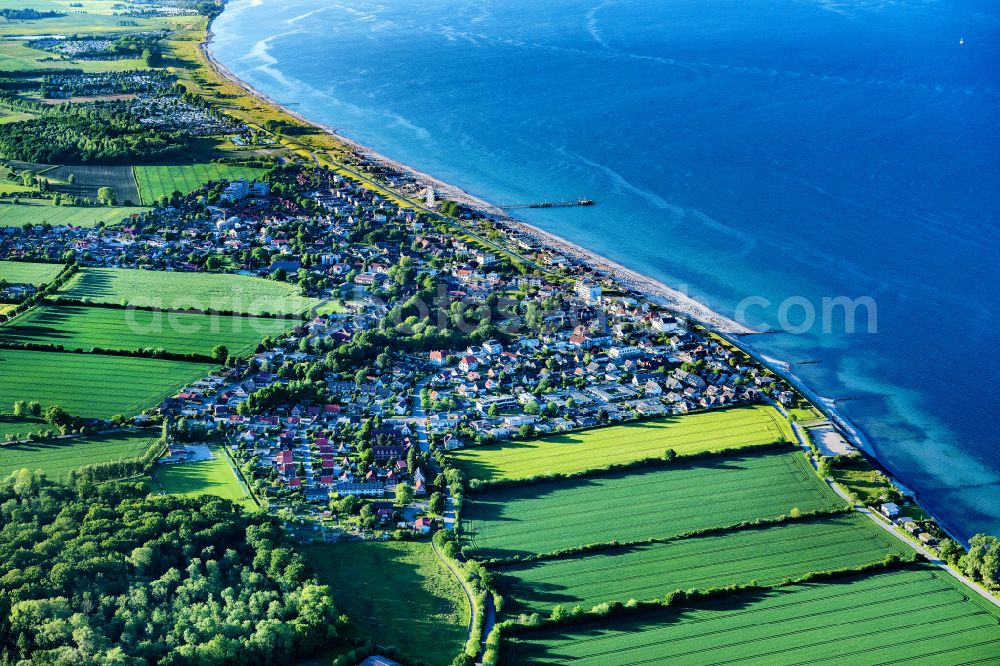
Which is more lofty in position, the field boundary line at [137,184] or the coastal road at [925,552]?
the field boundary line at [137,184]

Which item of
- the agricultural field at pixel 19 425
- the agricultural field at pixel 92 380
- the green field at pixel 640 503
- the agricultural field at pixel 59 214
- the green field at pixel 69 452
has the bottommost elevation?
the green field at pixel 640 503

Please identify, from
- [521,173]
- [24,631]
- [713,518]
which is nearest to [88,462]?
[24,631]

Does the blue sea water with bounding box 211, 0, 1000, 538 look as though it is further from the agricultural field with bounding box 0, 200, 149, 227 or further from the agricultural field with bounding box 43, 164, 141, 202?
the agricultural field with bounding box 0, 200, 149, 227

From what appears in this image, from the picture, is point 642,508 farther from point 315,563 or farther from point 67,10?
point 67,10

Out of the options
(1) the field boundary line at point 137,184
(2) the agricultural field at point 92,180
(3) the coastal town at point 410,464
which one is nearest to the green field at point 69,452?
(3) the coastal town at point 410,464

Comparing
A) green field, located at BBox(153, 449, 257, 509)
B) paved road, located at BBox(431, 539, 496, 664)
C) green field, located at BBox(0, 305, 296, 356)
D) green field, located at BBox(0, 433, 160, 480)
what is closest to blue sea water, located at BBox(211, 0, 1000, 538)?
→ paved road, located at BBox(431, 539, 496, 664)

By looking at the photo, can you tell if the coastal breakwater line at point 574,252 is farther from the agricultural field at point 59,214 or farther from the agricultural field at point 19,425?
the agricultural field at point 19,425
